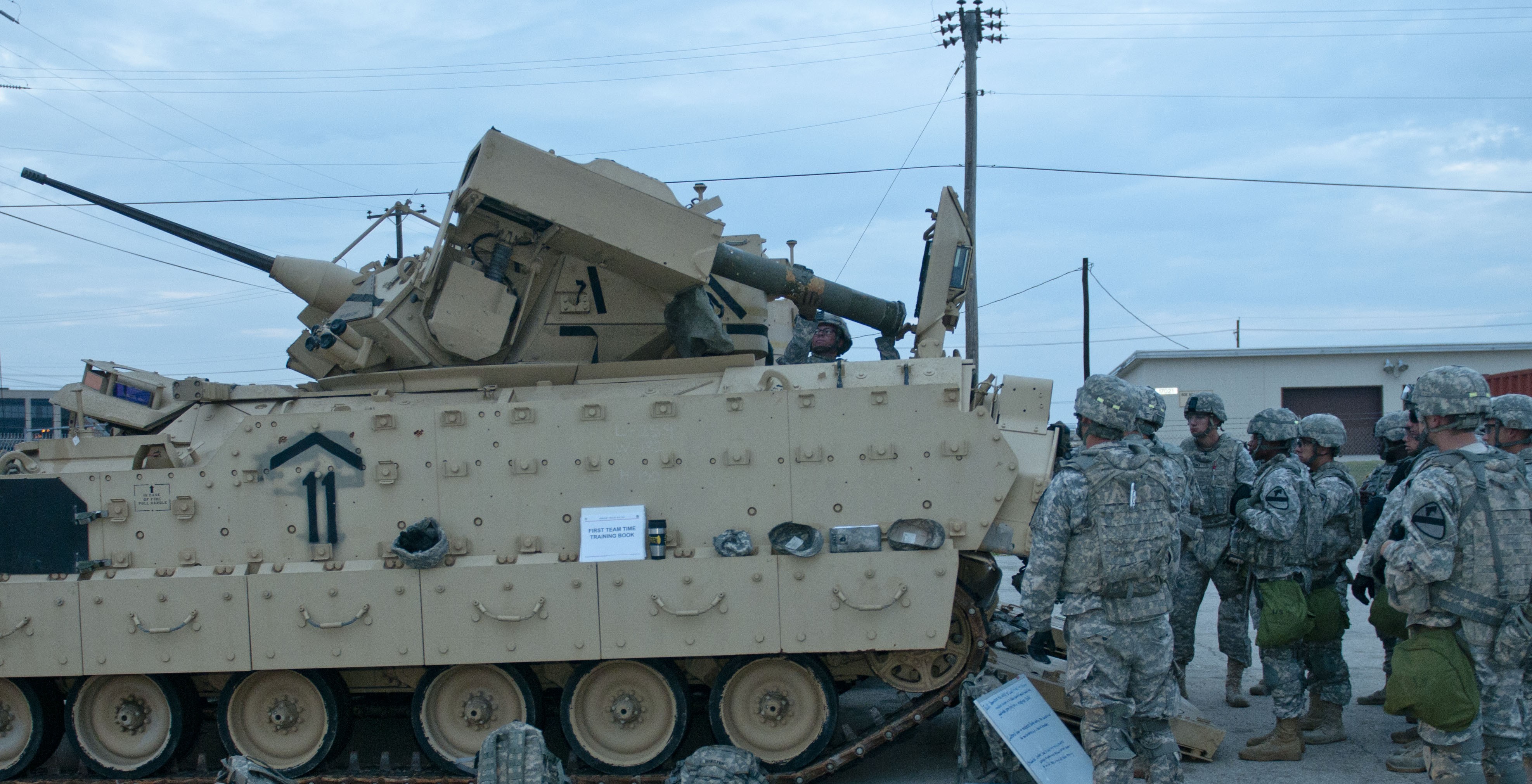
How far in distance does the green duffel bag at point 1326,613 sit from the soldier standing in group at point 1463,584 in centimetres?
220

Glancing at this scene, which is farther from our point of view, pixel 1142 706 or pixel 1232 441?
pixel 1232 441

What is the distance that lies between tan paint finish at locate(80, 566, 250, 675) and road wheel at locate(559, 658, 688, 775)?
2.27 meters

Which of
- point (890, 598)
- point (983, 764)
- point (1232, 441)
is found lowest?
point (983, 764)

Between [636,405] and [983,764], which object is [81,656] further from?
[983,764]

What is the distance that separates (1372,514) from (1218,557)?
1221 millimetres

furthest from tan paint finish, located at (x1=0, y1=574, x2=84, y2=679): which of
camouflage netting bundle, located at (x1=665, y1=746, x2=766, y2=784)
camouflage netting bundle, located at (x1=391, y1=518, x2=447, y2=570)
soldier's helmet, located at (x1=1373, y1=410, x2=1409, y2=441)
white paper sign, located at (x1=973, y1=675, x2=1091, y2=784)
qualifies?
soldier's helmet, located at (x1=1373, y1=410, x2=1409, y2=441)

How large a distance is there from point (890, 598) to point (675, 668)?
1.61m

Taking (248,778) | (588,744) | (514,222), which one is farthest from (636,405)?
(248,778)

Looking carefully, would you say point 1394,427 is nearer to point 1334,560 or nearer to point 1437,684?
point 1334,560

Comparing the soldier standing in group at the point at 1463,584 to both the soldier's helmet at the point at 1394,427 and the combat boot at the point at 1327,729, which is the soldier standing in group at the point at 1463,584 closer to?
the combat boot at the point at 1327,729

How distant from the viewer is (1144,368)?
3366 cm

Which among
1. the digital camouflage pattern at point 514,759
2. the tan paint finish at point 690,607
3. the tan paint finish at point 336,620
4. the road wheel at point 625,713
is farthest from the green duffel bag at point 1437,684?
the tan paint finish at point 336,620

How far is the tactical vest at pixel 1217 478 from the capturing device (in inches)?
355

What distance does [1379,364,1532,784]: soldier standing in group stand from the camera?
5.71 meters
